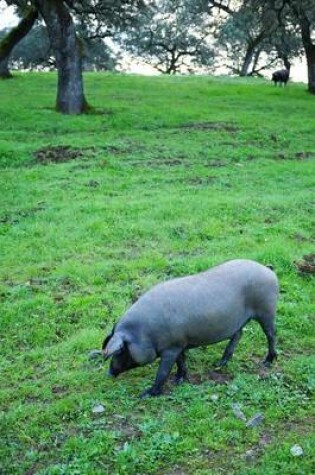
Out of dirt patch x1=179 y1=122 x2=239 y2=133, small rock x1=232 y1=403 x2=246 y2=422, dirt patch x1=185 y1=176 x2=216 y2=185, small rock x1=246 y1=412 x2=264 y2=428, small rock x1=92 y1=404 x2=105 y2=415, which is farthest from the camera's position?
dirt patch x1=179 y1=122 x2=239 y2=133

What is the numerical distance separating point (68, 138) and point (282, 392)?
13.5 m

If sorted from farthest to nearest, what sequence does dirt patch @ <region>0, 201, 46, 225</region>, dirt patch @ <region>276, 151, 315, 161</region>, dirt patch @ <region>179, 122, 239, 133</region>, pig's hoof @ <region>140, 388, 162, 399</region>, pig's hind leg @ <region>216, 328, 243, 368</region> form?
dirt patch @ <region>179, 122, 239, 133</region>, dirt patch @ <region>276, 151, 315, 161</region>, dirt patch @ <region>0, 201, 46, 225</region>, pig's hind leg @ <region>216, 328, 243, 368</region>, pig's hoof @ <region>140, 388, 162, 399</region>

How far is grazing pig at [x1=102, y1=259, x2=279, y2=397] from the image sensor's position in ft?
19.8

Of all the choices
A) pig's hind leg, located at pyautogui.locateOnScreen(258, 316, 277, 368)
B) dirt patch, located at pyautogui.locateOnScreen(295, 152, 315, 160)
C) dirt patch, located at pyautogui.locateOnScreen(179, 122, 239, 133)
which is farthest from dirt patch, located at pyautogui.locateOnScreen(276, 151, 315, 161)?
pig's hind leg, located at pyautogui.locateOnScreen(258, 316, 277, 368)

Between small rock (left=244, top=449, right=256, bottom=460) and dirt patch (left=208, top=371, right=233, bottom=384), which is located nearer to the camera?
small rock (left=244, top=449, right=256, bottom=460)

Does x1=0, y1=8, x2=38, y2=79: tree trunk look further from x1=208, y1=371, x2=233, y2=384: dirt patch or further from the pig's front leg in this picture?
the pig's front leg

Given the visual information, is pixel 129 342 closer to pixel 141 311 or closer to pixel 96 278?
pixel 141 311

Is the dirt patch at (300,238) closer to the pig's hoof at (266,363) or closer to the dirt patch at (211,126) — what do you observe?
the pig's hoof at (266,363)

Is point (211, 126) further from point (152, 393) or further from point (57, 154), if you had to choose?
point (152, 393)

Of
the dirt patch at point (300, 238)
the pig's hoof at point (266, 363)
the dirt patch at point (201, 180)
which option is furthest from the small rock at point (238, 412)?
the dirt patch at point (201, 180)

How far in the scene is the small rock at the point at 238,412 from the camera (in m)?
5.90

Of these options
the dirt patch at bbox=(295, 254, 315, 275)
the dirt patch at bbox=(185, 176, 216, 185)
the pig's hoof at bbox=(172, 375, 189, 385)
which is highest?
the dirt patch at bbox=(185, 176, 216, 185)

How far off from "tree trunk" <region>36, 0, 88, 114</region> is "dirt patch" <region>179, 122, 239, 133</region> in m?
4.02

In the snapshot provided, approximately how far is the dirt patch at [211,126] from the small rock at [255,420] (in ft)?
49.4
